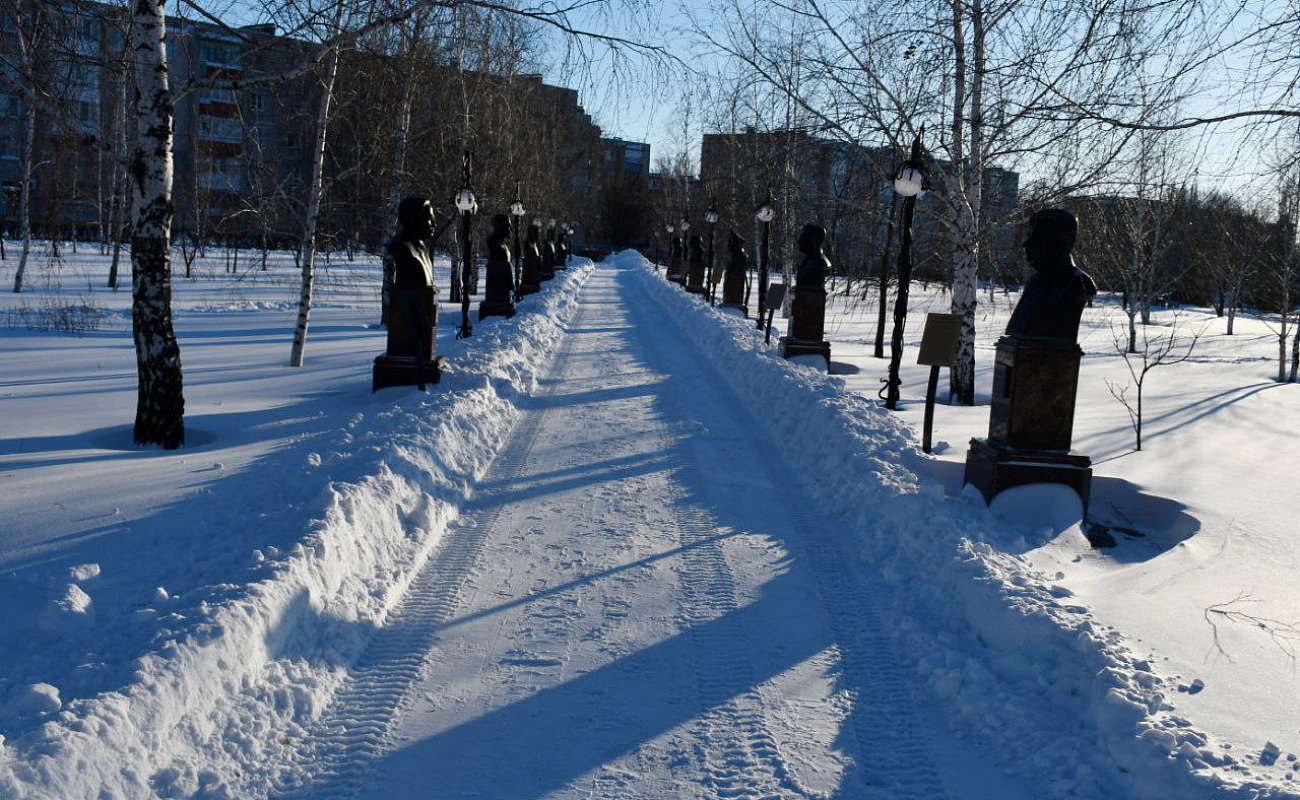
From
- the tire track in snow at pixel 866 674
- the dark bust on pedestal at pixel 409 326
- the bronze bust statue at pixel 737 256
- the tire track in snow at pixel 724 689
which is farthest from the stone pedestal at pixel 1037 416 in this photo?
the bronze bust statue at pixel 737 256

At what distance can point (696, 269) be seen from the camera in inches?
1357

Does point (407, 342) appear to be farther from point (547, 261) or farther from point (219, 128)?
point (219, 128)

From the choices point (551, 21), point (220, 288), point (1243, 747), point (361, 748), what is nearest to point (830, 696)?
point (1243, 747)

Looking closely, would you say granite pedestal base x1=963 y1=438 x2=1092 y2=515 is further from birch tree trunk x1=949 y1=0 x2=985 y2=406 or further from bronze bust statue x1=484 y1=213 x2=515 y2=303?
bronze bust statue x1=484 y1=213 x2=515 y2=303

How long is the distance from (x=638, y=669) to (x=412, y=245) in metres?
7.76

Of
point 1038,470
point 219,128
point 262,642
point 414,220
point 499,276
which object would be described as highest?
point 219,128

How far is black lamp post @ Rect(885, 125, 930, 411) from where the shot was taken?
9.33m

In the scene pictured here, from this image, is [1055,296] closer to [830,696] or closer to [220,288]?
[830,696]

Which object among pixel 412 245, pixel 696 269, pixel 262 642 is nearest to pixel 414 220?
pixel 412 245

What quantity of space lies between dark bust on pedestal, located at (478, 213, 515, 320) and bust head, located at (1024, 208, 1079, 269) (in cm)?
1530

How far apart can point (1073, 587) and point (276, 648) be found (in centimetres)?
443

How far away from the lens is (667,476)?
24.3 ft

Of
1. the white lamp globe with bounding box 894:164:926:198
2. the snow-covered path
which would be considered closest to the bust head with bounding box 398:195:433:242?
the snow-covered path

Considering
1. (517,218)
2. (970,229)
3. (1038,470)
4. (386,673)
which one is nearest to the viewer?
(386,673)
